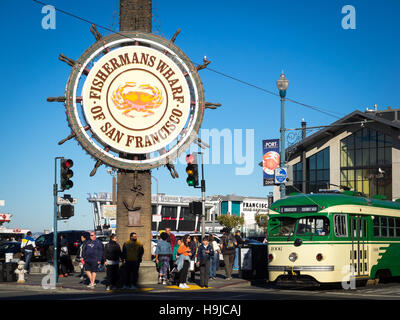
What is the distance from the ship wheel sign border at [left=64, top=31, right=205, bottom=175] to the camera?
23.7 meters

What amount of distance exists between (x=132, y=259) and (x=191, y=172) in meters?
4.46

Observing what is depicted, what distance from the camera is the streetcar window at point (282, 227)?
21.1 m

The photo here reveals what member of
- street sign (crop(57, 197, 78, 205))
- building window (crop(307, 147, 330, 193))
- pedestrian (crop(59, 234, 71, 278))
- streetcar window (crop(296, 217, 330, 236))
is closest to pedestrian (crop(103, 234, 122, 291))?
street sign (crop(57, 197, 78, 205))

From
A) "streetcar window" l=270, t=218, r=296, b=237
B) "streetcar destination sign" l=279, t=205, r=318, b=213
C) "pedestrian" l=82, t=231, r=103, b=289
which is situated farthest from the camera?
"pedestrian" l=82, t=231, r=103, b=289

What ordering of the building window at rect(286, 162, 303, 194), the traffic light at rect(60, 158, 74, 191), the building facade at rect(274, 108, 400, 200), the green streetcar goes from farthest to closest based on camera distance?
the building window at rect(286, 162, 303, 194) < the building facade at rect(274, 108, 400, 200) < the traffic light at rect(60, 158, 74, 191) < the green streetcar

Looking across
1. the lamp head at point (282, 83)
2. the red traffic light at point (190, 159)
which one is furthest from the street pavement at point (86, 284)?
the lamp head at point (282, 83)

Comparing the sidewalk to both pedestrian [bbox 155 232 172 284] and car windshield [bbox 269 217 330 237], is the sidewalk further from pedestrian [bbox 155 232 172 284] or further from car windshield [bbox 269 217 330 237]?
car windshield [bbox 269 217 330 237]

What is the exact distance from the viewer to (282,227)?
2141 centimetres

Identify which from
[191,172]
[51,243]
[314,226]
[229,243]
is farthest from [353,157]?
[314,226]

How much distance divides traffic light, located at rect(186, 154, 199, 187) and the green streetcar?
12.2 ft

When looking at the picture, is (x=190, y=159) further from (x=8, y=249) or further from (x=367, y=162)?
(x=367, y=162)

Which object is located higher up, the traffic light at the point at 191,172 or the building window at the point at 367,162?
the building window at the point at 367,162

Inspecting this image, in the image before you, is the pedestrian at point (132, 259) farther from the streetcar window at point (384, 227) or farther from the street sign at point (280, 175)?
the streetcar window at point (384, 227)

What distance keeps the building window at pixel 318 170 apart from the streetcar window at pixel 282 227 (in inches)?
1495
